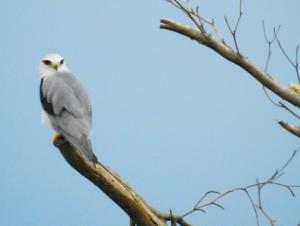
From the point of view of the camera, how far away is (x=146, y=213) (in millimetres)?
2730

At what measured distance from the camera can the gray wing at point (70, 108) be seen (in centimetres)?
281

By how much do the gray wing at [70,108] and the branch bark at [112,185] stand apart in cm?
7

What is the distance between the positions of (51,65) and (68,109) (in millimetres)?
740

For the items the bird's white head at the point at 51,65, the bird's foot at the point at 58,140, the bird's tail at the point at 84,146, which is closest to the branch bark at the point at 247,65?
the bird's tail at the point at 84,146

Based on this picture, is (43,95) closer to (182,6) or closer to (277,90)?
(182,6)

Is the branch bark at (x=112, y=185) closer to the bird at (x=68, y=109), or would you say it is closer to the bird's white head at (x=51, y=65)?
the bird at (x=68, y=109)

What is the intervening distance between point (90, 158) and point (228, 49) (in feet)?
3.04

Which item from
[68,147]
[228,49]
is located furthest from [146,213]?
[228,49]

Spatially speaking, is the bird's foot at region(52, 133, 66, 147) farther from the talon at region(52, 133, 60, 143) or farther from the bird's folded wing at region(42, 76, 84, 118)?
the bird's folded wing at region(42, 76, 84, 118)

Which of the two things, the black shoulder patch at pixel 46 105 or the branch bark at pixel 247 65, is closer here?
the branch bark at pixel 247 65

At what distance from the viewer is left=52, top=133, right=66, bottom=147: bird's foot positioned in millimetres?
2799

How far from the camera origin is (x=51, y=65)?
366 centimetres

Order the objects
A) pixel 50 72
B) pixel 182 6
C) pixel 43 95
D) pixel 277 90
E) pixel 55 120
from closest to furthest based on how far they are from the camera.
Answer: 1. pixel 277 90
2. pixel 182 6
3. pixel 55 120
4. pixel 43 95
5. pixel 50 72

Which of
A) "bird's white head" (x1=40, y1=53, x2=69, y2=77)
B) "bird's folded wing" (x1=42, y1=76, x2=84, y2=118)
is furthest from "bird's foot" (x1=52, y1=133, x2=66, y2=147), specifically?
"bird's white head" (x1=40, y1=53, x2=69, y2=77)
